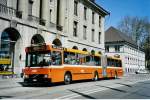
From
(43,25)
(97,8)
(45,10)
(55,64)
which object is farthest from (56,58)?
(97,8)

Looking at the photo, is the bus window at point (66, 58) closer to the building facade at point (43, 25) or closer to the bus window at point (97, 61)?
the bus window at point (97, 61)

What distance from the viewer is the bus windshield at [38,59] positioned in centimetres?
1969

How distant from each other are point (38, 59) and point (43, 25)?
44.3ft

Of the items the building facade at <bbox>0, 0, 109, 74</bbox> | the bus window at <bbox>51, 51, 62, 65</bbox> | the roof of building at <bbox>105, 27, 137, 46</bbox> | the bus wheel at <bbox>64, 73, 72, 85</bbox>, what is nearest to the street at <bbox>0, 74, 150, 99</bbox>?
the bus window at <bbox>51, 51, 62, 65</bbox>

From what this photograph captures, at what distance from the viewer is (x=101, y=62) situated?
95.8 ft

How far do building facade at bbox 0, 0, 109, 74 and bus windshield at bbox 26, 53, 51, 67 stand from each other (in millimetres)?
6980

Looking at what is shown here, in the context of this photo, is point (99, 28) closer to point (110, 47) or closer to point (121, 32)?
point (110, 47)

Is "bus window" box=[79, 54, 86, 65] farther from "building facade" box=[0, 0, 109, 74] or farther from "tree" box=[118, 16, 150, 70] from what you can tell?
"tree" box=[118, 16, 150, 70]

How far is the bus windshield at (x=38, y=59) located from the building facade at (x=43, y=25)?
22.9 feet

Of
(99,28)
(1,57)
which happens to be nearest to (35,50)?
(1,57)

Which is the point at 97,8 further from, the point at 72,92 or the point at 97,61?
the point at 72,92

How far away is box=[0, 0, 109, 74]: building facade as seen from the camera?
90.7 ft

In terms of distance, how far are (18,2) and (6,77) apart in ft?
24.8

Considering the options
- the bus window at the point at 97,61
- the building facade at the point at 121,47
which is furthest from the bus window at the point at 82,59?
the building facade at the point at 121,47
